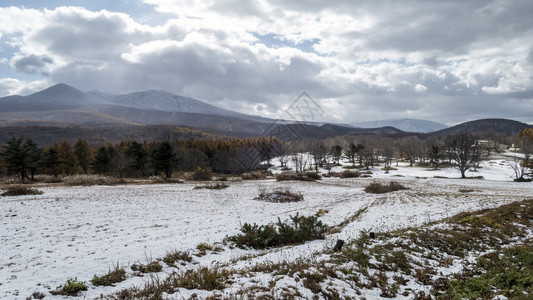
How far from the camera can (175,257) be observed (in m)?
9.82

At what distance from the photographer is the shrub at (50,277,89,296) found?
22.5ft

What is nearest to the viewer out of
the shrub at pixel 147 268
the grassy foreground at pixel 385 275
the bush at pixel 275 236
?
the grassy foreground at pixel 385 275

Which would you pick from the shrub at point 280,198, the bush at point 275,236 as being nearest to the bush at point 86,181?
the shrub at point 280,198

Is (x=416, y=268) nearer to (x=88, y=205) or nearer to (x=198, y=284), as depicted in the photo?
(x=198, y=284)

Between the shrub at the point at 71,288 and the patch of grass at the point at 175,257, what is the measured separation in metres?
2.67

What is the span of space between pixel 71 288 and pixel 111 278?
992mm

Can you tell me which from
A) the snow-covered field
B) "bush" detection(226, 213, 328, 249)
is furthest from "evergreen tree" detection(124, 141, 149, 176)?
"bush" detection(226, 213, 328, 249)

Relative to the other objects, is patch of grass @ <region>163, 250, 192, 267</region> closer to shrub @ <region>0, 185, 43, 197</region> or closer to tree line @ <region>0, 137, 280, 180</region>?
shrub @ <region>0, 185, 43, 197</region>

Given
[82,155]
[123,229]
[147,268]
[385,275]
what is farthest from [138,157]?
[385,275]

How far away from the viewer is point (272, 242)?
12742 millimetres

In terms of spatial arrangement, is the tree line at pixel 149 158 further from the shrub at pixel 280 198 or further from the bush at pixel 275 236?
the bush at pixel 275 236

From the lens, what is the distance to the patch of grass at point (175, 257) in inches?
371

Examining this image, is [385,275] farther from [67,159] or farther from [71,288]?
[67,159]

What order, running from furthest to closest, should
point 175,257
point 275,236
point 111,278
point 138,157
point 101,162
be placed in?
point 138,157, point 101,162, point 275,236, point 175,257, point 111,278
